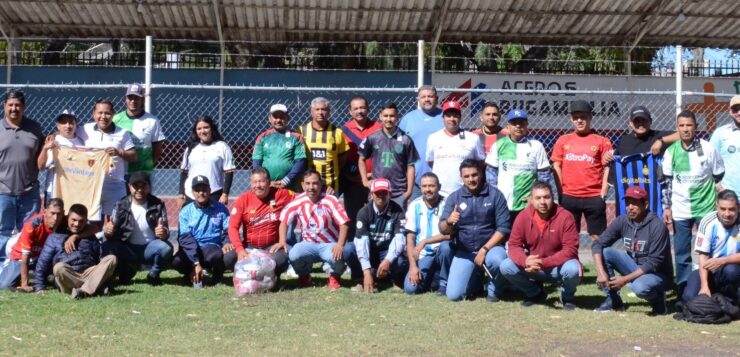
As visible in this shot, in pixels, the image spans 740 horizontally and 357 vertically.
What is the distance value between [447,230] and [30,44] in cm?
1659

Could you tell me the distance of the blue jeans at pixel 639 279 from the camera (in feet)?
25.1

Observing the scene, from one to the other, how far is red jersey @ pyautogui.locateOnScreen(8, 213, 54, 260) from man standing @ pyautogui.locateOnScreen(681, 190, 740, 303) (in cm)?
608

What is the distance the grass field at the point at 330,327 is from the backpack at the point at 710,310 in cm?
12

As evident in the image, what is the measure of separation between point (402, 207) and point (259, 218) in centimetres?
150

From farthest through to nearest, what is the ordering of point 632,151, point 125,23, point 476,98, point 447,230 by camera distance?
point 125,23 < point 476,98 < point 632,151 < point 447,230

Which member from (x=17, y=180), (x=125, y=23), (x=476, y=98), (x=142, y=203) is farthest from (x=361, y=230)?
(x=125, y=23)

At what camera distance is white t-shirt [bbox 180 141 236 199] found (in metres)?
9.59

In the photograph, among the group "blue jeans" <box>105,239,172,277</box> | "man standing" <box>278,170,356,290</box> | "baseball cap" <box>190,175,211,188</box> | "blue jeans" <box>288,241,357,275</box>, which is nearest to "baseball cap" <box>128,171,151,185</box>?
"baseball cap" <box>190,175,211,188</box>

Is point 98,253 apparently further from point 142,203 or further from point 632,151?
point 632,151

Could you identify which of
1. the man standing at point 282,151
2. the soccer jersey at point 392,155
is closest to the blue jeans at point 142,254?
the man standing at point 282,151

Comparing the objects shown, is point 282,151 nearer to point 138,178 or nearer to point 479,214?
point 138,178

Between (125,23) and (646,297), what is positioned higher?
(125,23)

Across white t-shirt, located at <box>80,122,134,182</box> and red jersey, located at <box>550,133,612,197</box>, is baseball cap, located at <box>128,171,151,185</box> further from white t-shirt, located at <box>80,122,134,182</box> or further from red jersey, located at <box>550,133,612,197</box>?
red jersey, located at <box>550,133,612,197</box>

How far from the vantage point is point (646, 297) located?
25.3 feet
